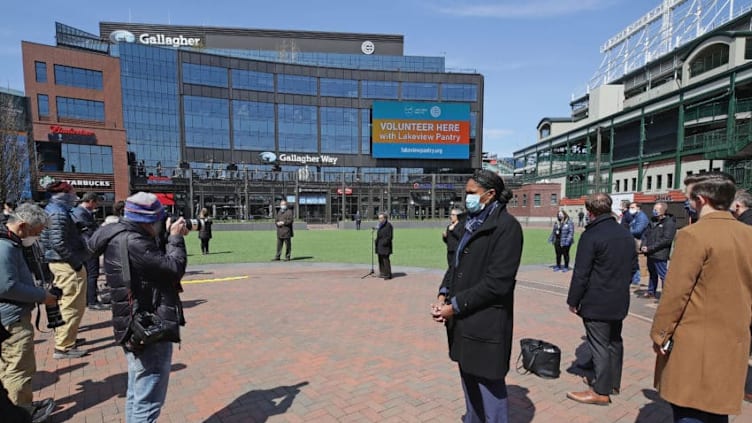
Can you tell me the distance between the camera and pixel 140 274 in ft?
8.05

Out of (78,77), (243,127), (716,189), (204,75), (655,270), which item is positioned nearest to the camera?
(716,189)

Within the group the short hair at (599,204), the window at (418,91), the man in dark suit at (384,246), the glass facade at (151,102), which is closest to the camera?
the short hair at (599,204)

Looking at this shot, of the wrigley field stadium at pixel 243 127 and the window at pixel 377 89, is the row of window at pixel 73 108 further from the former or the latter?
the window at pixel 377 89

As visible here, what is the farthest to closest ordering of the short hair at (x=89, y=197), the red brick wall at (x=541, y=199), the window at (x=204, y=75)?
1. the red brick wall at (x=541, y=199)
2. the window at (x=204, y=75)
3. the short hair at (x=89, y=197)

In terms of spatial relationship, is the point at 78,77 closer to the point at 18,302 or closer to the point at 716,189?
the point at 18,302

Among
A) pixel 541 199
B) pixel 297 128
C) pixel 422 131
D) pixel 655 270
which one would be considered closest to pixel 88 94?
pixel 297 128

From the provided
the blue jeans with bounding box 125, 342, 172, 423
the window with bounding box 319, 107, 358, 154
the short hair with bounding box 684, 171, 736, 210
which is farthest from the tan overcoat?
the window with bounding box 319, 107, 358, 154

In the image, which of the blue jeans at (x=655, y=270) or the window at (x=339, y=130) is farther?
the window at (x=339, y=130)

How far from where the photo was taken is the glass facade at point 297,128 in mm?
56334

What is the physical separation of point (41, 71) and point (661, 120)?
2797 inches

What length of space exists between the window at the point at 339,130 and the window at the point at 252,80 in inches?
344

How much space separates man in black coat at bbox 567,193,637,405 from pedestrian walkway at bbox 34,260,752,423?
0.79 ft

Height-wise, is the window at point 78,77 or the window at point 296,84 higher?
the window at point 296,84

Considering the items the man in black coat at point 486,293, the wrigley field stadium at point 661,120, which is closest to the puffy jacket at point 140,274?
the man in black coat at point 486,293
